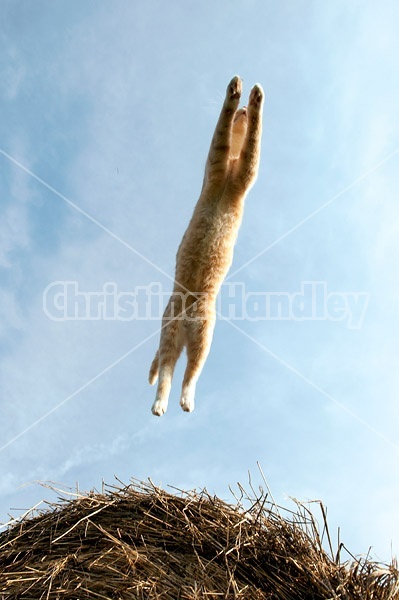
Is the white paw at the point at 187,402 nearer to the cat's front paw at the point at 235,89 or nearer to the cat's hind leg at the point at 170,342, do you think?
the cat's hind leg at the point at 170,342

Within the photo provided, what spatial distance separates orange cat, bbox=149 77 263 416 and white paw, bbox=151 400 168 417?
178 millimetres

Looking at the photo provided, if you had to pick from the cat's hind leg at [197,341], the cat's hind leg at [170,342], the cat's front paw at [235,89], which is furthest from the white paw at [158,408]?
the cat's front paw at [235,89]

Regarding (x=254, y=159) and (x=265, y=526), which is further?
(x=254, y=159)

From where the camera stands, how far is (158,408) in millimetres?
4410

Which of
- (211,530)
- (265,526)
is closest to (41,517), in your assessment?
(211,530)

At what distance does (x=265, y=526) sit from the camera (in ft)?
11.0

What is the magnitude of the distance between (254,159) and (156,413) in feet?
8.11

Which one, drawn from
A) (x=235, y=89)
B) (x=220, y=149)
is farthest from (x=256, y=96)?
(x=220, y=149)

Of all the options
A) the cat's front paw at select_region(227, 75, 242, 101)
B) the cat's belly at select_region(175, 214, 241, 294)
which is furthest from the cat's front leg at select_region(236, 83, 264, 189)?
the cat's belly at select_region(175, 214, 241, 294)

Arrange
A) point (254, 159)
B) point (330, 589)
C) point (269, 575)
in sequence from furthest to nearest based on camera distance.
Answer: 1. point (254, 159)
2. point (269, 575)
3. point (330, 589)

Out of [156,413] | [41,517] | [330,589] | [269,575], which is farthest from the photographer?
[156,413]

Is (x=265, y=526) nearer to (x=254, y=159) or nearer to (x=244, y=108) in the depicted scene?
(x=254, y=159)

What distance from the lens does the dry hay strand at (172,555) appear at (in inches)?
120

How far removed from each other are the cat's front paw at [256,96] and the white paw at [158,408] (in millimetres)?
2663
